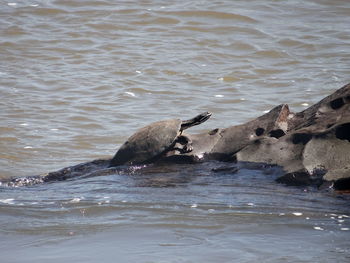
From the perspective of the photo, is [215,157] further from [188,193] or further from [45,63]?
[45,63]

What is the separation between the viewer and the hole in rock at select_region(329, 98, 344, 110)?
5391 millimetres

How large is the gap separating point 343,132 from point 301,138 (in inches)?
13.2

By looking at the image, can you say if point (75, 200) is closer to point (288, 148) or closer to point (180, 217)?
point (180, 217)

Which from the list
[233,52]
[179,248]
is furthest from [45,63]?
[179,248]

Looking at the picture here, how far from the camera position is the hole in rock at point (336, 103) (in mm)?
5391

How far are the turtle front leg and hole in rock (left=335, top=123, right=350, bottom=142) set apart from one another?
1222 millimetres

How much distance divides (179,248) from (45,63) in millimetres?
8178

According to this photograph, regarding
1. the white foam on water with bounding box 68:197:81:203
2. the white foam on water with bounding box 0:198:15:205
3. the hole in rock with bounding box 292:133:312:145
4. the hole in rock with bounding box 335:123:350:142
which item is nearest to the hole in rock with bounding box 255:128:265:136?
the hole in rock with bounding box 292:133:312:145

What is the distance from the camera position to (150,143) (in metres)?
5.51

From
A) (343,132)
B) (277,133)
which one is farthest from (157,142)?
(343,132)

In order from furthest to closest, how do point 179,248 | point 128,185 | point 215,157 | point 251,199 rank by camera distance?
point 215,157 < point 128,185 < point 251,199 < point 179,248

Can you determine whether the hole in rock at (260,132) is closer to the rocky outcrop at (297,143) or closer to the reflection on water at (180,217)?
the rocky outcrop at (297,143)

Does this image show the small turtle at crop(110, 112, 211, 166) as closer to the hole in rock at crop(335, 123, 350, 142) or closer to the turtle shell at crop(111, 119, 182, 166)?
the turtle shell at crop(111, 119, 182, 166)

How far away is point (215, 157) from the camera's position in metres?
5.53
